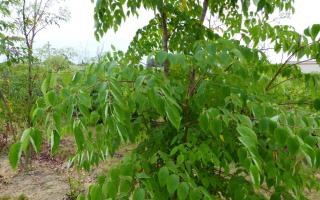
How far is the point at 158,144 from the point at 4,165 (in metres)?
3.97

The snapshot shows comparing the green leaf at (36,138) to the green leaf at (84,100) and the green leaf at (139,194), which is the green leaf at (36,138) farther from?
the green leaf at (139,194)

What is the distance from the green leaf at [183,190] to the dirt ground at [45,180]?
8.61ft

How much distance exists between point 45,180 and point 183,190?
3.68m

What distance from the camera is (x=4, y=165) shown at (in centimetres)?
482

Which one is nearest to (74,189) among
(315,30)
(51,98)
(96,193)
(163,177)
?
(96,193)

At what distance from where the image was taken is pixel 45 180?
172 inches

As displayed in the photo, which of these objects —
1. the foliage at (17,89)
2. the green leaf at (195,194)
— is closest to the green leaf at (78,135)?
the green leaf at (195,194)

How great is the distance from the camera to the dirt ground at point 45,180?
3890 mm

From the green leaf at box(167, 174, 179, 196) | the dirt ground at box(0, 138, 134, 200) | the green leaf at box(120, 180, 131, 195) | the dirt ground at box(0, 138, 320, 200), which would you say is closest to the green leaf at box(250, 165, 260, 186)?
the green leaf at box(167, 174, 179, 196)

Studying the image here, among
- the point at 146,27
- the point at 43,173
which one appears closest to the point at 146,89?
the point at 146,27

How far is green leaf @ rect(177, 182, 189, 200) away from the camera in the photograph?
106cm

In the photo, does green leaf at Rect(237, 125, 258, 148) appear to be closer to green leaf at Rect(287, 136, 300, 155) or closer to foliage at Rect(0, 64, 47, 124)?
green leaf at Rect(287, 136, 300, 155)

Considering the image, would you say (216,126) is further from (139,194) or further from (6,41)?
(6,41)

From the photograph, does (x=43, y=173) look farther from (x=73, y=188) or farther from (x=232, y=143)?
(x=232, y=143)
